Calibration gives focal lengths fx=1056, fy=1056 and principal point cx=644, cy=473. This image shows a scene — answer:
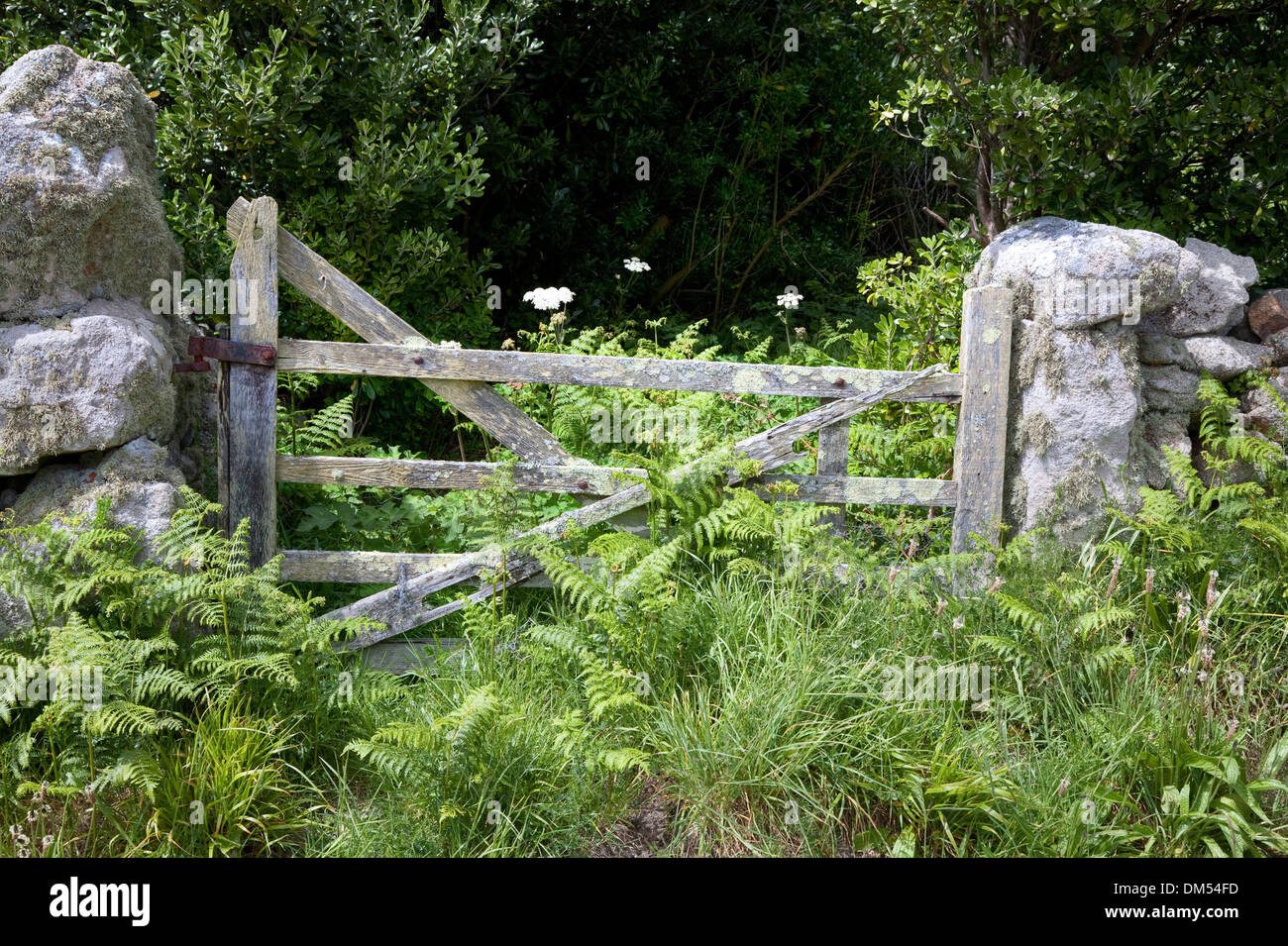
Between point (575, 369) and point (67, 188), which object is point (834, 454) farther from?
point (67, 188)

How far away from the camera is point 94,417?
410 centimetres

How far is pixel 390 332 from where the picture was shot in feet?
15.7

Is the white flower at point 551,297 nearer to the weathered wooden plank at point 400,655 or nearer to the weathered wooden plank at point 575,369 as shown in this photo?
the weathered wooden plank at point 575,369

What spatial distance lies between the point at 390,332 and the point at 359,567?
107 cm

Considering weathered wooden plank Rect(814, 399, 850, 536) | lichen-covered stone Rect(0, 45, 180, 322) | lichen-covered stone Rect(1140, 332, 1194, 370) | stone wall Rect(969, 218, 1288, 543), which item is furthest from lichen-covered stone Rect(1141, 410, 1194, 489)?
lichen-covered stone Rect(0, 45, 180, 322)

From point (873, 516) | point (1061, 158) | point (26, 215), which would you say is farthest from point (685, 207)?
point (26, 215)

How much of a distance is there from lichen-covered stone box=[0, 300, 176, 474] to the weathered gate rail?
48cm

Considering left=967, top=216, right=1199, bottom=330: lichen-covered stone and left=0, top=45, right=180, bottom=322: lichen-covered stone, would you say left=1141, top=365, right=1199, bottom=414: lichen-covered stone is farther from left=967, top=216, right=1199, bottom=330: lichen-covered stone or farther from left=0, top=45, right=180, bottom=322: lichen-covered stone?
left=0, top=45, right=180, bottom=322: lichen-covered stone

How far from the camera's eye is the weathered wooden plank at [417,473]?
4680mm

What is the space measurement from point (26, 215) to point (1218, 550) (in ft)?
16.6

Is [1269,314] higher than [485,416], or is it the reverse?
[1269,314]

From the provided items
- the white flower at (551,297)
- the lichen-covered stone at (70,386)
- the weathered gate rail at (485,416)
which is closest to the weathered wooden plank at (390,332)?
the weathered gate rail at (485,416)

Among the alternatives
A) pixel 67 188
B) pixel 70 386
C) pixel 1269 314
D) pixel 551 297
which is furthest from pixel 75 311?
pixel 1269 314

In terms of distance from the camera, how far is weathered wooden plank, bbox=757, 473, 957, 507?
15.9 feet
